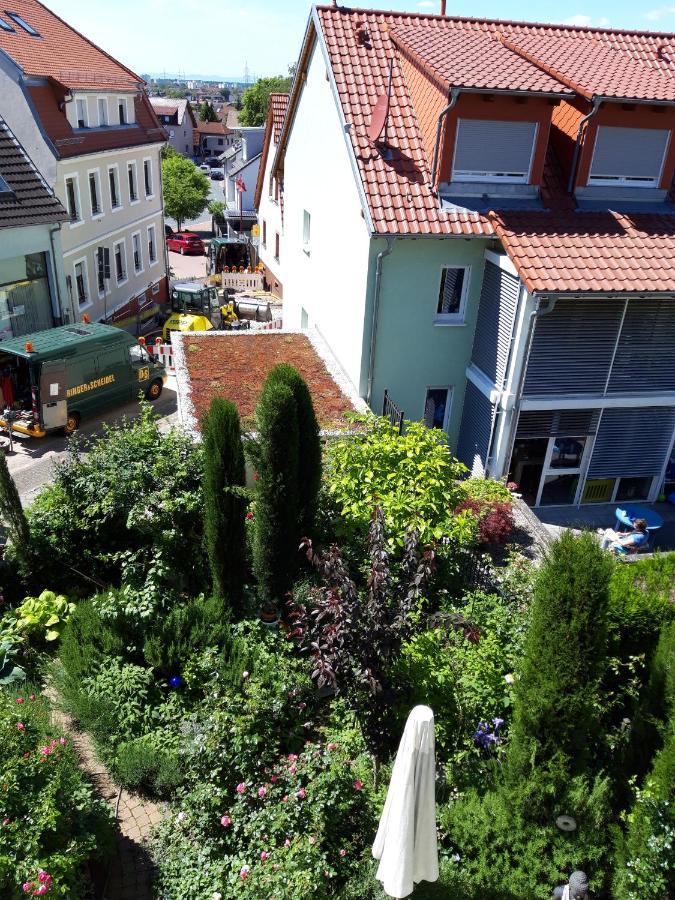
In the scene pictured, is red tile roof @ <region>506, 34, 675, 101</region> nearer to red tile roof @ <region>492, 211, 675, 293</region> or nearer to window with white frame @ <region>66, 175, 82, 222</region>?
red tile roof @ <region>492, 211, 675, 293</region>

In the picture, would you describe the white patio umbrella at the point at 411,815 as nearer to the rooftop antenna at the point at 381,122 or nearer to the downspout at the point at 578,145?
the rooftop antenna at the point at 381,122

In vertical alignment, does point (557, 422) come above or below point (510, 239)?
below

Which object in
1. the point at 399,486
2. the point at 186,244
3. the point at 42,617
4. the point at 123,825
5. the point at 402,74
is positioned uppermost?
the point at 402,74

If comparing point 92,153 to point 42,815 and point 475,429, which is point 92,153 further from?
point 42,815

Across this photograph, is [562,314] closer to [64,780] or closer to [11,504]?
[11,504]

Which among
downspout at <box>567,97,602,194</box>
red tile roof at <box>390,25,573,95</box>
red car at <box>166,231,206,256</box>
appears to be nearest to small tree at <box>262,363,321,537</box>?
red tile roof at <box>390,25,573,95</box>

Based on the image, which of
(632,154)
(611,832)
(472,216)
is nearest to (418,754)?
(611,832)

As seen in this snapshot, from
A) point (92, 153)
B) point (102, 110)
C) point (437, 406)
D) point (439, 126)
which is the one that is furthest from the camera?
point (102, 110)

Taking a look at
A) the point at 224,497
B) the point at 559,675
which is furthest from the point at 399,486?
the point at 559,675
